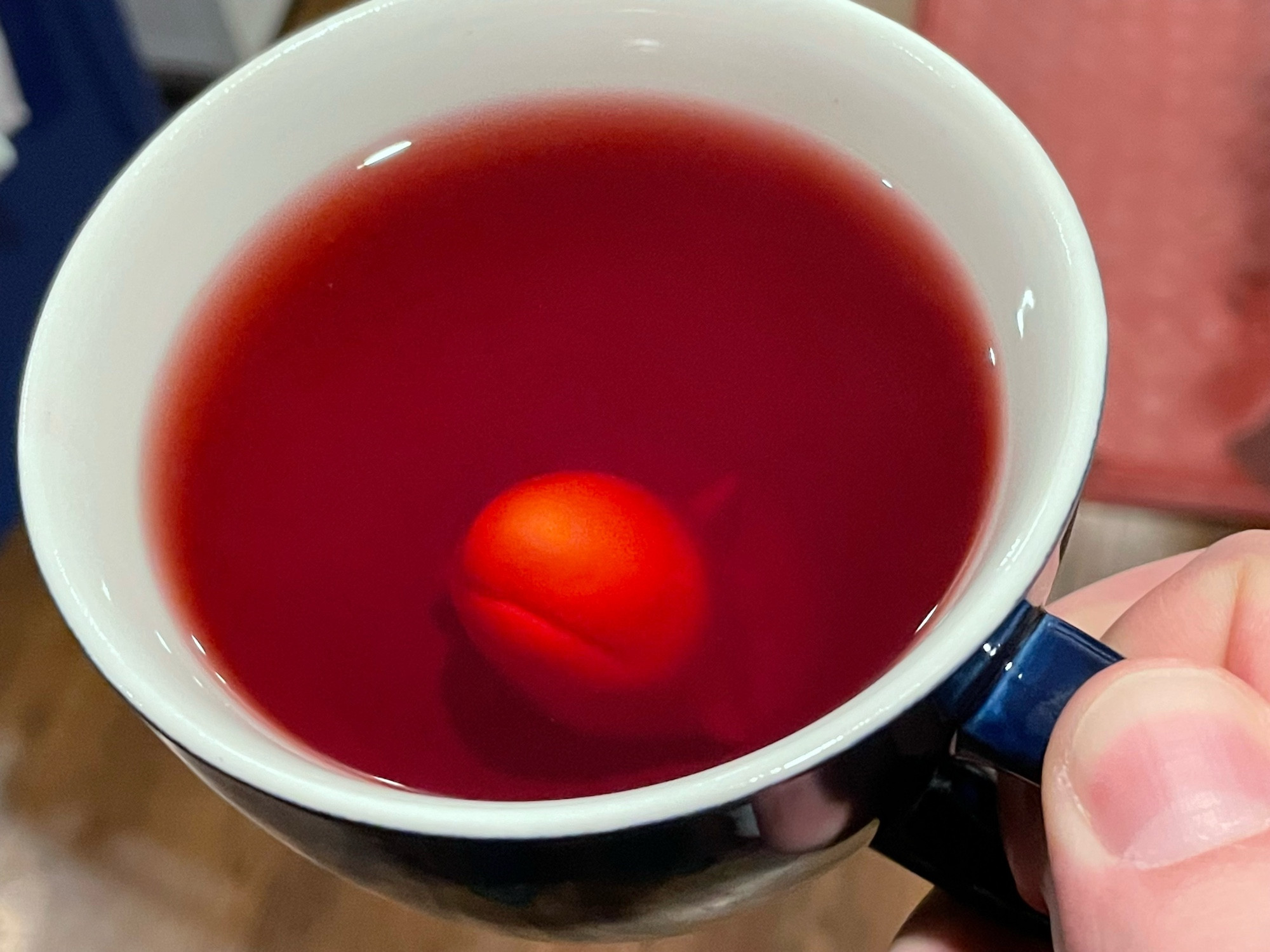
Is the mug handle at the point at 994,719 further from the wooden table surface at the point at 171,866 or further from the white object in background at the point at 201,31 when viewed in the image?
the white object in background at the point at 201,31

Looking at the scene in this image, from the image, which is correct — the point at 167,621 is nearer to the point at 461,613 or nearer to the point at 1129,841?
the point at 461,613

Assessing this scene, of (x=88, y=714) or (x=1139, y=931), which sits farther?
(x=88, y=714)

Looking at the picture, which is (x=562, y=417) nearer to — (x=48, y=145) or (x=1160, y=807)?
(x=1160, y=807)

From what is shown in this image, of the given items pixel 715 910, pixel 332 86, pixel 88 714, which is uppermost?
pixel 332 86

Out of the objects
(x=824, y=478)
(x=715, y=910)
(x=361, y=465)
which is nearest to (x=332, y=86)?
(x=361, y=465)

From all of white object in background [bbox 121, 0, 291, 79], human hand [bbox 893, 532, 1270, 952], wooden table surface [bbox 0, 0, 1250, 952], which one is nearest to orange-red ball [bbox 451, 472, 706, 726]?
human hand [bbox 893, 532, 1270, 952]

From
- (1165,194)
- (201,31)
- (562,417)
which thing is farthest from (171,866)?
(1165,194)

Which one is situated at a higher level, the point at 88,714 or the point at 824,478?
the point at 824,478
